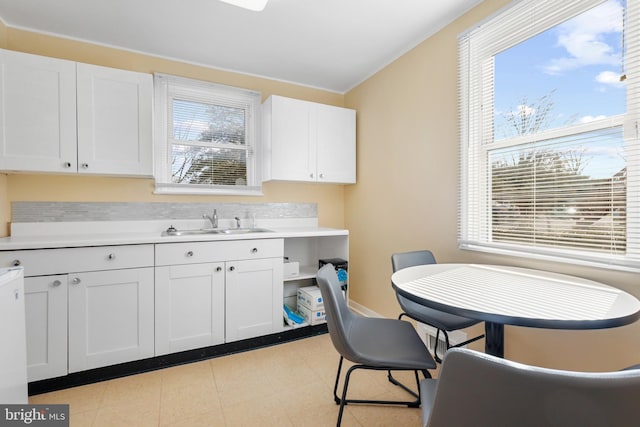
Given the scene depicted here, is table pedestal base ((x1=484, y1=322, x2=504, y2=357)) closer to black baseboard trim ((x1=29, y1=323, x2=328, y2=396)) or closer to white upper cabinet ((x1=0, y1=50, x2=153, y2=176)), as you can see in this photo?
black baseboard trim ((x1=29, y1=323, x2=328, y2=396))

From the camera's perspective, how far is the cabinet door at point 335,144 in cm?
314

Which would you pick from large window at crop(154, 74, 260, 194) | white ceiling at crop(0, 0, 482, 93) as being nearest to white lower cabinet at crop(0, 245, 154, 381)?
large window at crop(154, 74, 260, 194)

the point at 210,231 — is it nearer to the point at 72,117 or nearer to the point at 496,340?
the point at 72,117

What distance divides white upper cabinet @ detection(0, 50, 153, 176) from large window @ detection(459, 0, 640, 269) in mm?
2484

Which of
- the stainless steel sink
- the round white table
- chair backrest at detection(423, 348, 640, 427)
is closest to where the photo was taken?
chair backrest at detection(423, 348, 640, 427)

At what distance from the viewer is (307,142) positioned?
121 inches

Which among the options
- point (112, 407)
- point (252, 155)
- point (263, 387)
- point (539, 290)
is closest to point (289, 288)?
point (263, 387)

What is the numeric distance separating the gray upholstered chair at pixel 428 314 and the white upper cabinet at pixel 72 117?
211 cm

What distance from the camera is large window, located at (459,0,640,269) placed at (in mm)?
1426

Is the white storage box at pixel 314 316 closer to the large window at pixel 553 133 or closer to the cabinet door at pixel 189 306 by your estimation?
the cabinet door at pixel 189 306

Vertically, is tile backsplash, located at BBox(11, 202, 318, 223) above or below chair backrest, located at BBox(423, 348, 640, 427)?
above

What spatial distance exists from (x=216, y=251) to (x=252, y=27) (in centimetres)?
177

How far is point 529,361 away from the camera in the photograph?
176cm

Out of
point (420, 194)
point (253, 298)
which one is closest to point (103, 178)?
point (253, 298)
